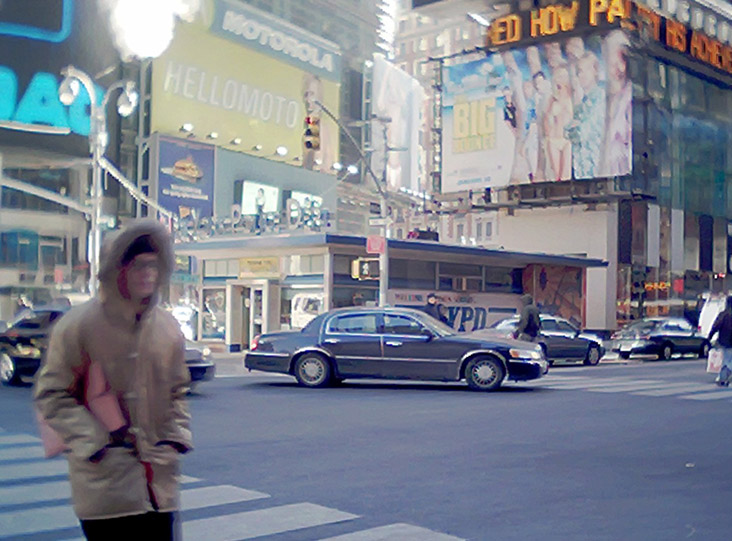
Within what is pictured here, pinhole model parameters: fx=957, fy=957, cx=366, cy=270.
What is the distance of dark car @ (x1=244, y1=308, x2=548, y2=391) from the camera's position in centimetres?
1706

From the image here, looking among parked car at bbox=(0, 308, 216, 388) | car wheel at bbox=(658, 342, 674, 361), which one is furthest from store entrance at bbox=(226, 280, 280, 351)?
parked car at bbox=(0, 308, 216, 388)

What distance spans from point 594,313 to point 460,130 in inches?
533

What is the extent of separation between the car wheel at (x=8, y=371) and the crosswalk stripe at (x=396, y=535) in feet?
43.2

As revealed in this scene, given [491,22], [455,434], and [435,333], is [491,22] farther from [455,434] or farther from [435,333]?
[455,434]

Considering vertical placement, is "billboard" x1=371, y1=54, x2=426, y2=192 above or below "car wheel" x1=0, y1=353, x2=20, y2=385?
above

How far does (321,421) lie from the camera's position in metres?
12.6

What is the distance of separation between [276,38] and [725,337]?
5524cm

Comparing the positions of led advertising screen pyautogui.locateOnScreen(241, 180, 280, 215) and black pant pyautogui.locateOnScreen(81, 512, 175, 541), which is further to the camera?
led advertising screen pyautogui.locateOnScreen(241, 180, 280, 215)

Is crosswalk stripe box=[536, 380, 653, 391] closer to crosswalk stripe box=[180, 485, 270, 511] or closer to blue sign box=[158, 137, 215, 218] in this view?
crosswalk stripe box=[180, 485, 270, 511]

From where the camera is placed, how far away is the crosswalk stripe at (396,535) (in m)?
6.24

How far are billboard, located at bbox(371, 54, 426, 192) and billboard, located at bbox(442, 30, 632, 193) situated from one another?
24979mm

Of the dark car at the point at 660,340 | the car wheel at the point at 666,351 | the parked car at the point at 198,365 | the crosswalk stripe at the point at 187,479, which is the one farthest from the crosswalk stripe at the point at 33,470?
the car wheel at the point at 666,351

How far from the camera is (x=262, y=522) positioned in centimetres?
665

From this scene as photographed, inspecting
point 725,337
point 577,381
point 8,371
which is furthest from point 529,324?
point 8,371
